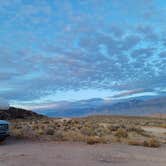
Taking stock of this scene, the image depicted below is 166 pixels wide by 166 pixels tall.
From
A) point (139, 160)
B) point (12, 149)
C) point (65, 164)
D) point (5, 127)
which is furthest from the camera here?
point (5, 127)

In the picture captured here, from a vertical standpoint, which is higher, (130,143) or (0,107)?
(0,107)

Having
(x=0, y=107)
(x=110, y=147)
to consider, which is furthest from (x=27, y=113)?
(x=110, y=147)

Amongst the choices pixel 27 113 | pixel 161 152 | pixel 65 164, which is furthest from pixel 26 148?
pixel 27 113

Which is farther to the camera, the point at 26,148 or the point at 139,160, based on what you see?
the point at 26,148

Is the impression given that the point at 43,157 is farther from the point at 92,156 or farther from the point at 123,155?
the point at 123,155

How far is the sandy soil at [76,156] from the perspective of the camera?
16.0 metres

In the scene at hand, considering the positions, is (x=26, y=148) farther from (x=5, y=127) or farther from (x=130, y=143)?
(x=130, y=143)

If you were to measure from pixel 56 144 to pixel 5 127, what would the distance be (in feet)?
11.1

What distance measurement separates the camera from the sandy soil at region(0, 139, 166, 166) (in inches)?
628

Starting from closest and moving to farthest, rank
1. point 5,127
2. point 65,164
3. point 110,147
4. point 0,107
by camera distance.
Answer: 1. point 65,164
2. point 110,147
3. point 5,127
4. point 0,107

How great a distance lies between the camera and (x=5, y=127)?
23.4m

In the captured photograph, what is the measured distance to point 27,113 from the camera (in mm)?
106000

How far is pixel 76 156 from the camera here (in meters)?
17.8

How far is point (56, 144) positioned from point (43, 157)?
576 centimetres
